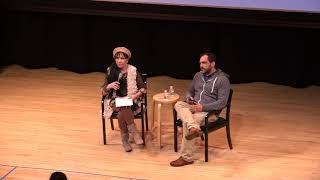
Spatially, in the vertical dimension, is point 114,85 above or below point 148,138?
above

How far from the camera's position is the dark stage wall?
7.99 m

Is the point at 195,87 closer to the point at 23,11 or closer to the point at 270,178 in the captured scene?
the point at 270,178

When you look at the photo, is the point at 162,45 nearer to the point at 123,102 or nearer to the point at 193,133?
the point at 123,102

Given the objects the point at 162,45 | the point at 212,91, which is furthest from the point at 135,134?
the point at 162,45

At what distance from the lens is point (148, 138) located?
655 centimetres

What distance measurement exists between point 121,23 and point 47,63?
143 cm

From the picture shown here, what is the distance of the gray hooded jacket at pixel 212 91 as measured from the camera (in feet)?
19.1

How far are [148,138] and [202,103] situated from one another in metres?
0.92

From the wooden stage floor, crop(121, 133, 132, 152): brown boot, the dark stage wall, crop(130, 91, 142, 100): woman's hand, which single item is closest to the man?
the wooden stage floor

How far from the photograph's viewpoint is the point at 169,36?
8.37 meters

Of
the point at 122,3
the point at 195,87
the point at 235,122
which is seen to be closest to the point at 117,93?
the point at 195,87

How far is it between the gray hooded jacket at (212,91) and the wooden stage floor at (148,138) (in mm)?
585

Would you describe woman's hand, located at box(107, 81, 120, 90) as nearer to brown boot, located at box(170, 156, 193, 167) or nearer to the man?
the man

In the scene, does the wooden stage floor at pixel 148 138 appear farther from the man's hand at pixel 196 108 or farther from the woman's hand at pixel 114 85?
the woman's hand at pixel 114 85
